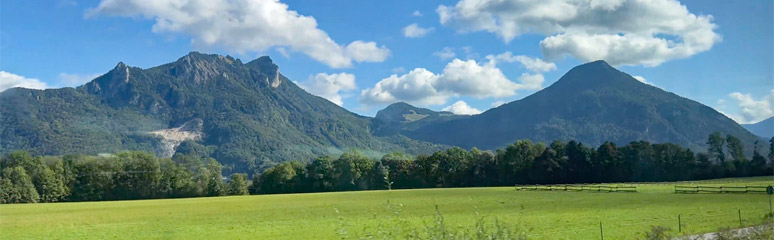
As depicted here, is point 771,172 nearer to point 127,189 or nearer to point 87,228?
point 87,228

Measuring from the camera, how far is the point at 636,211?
127 feet

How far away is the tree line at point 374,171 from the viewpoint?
104 metres

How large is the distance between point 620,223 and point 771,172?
100 meters

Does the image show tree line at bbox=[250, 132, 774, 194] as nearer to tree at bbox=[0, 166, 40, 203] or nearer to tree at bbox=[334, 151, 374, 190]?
tree at bbox=[334, 151, 374, 190]

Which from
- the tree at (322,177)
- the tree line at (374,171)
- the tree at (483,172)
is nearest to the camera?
the tree line at (374,171)

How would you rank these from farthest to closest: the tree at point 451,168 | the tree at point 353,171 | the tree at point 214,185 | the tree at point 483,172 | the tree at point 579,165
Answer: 1. the tree at point 451,168
2. the tree at point 483,172
3. the tree at point 353,171
4. the tree at point 579,165
5. the tree at point 214,185

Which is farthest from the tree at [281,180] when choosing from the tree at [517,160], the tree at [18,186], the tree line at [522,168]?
the tree at [517,160]

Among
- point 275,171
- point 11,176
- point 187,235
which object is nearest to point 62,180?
point 11,176

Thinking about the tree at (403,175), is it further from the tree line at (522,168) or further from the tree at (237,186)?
the tree at (237,186)

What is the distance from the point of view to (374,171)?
13188cm

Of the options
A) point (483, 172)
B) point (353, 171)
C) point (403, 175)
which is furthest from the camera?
point (403, 175)

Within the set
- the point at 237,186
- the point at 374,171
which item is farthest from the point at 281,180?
the point at 374,171

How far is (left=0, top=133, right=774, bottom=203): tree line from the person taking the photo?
341 feet

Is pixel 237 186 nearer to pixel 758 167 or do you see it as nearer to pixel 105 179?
pixel 105 179
